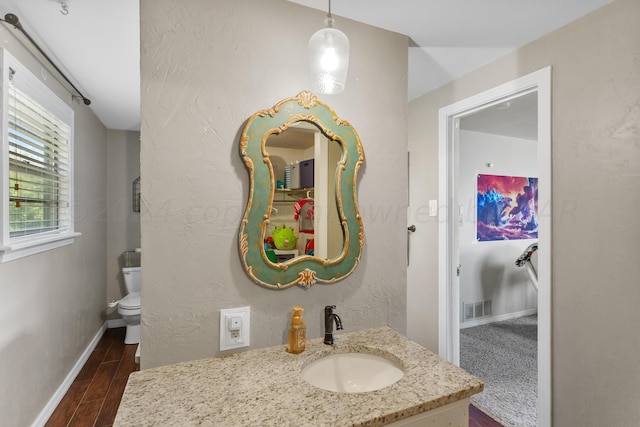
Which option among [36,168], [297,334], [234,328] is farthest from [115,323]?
[297,334]

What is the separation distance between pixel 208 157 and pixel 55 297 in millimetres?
1961

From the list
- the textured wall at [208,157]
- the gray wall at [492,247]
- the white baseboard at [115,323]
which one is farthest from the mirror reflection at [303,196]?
the white baseboard at [115,323]

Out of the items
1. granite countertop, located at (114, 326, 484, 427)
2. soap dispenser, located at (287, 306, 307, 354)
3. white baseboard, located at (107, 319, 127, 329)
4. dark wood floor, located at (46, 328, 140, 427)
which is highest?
soap dispenser, located at (287, 306, 307, 354)

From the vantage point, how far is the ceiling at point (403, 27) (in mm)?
1449

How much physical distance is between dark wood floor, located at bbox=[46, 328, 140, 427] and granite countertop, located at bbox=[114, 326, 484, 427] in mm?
1638

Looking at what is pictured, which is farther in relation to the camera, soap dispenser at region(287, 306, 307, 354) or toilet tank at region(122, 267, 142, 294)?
toilet tank at region(122, 267, 142, 294)

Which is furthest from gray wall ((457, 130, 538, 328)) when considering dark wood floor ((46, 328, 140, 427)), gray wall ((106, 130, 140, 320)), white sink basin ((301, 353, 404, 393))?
gray wall ((106, 130, 140, 320))

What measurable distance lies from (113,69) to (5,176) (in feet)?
3.00

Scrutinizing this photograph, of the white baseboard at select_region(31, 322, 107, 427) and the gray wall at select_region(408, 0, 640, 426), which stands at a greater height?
the gray wall at select_region(408, 0, 640, 426)

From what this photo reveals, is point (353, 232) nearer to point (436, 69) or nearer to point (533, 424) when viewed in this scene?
point (436, 69)

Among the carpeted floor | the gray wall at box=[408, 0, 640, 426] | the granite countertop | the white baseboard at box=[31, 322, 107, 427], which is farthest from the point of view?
the carpeted floor

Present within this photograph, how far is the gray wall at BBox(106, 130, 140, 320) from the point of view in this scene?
141 inches

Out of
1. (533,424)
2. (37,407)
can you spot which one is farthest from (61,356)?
(533,424)

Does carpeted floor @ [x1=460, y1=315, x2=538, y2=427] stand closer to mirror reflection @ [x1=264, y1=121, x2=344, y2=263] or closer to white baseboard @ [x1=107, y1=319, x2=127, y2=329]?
mirror reflection @ [x1=264, y1=121, x2=344, y2=263]
